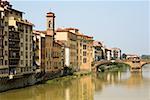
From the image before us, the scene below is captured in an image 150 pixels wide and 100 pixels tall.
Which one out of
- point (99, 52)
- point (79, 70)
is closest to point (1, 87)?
point (79, 70)

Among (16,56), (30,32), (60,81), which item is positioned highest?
(30,32)

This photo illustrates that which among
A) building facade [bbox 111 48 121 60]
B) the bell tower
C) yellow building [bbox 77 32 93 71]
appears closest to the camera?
the bell tower

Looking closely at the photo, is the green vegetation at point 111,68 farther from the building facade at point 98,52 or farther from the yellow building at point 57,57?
the yellow building at point 57,57

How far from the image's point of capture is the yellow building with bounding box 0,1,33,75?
3709cm

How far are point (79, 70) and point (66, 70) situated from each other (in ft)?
33.4

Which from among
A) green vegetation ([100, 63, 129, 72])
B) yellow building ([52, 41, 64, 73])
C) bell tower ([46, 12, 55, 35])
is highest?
bell tower ([46, 12, 55, 35])

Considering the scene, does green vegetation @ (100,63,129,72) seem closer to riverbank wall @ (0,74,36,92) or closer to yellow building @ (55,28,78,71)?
yellow building @ (55,28,78,71)

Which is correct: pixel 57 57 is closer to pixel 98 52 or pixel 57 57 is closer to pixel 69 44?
pixel 69 44

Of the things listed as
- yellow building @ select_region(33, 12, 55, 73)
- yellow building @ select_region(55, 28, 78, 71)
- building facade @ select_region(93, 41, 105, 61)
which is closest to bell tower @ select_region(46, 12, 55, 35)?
yellow building @ select_region(55, 28, 78, 71)

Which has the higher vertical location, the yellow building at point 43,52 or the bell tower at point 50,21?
the bell tower at point 50,21

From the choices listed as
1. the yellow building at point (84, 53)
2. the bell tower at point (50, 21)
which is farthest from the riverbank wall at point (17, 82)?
the yellow building at point (84, 53)

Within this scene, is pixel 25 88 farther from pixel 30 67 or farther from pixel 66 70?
pixel 66 70

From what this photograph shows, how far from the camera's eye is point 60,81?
51.7 metres

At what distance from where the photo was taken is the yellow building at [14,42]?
122 feet
